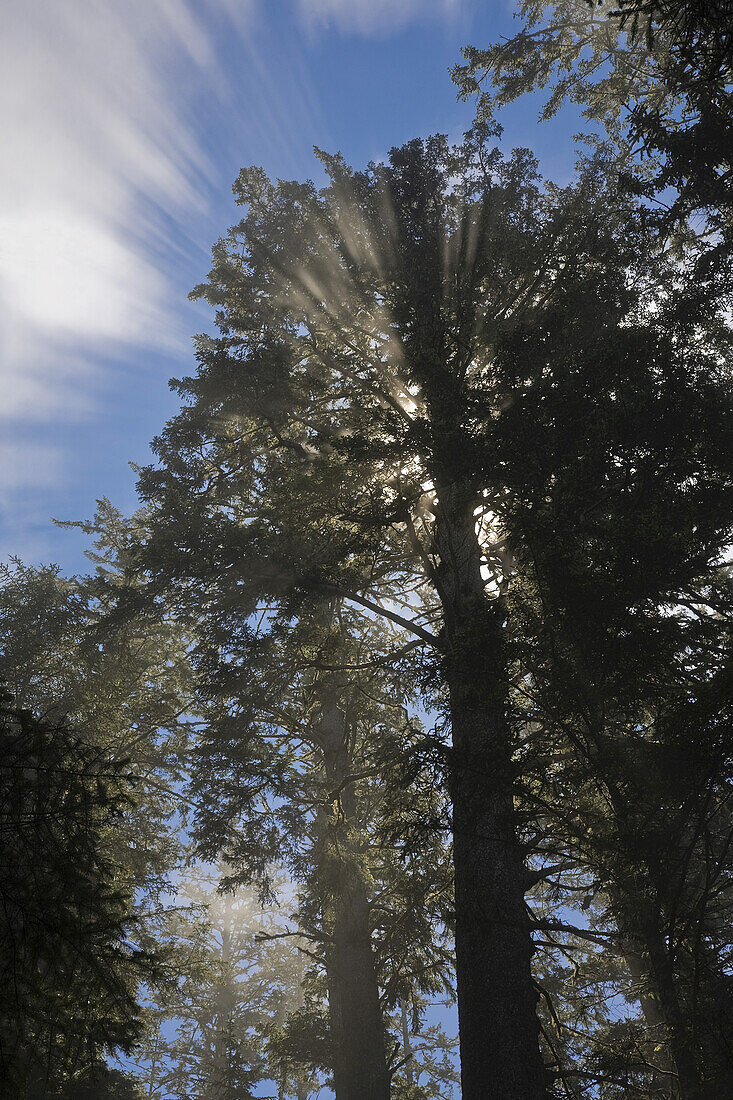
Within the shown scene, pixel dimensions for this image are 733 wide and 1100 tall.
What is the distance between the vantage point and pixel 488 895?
24.5 ft

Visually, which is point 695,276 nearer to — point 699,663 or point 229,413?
point 699,663

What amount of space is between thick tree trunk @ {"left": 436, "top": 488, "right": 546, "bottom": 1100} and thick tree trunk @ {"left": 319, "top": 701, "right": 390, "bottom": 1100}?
2.91 m

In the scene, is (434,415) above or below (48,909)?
above

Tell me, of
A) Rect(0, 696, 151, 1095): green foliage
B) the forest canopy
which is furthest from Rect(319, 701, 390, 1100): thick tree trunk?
Rect(0, 696, 151, 1095): green foliage

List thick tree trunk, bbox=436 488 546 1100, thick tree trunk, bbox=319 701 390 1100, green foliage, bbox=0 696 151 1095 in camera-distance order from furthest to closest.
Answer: thick tree trunk, bbox=319 701 390 1100 < thick tree trunk, bbox=436 488 546 1100 < green foliage, bbox=0 696 151 1095

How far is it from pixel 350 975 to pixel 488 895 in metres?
5.48

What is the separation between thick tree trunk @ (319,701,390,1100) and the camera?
10492 mm

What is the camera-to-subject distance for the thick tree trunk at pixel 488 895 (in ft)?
22.2

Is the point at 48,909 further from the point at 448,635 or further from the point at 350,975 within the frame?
the point at 350,975

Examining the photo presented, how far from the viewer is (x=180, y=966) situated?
1347 cm

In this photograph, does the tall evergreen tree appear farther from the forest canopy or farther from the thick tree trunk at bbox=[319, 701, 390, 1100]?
the thick tree trunk at bbox=[319, 701, 390, 1100]

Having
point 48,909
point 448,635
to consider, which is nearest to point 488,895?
point 448,635

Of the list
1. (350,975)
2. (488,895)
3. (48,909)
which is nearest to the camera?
(48,909)

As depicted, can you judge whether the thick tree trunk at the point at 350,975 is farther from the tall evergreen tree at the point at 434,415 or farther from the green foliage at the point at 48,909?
the green foliage at the point at 48,909
